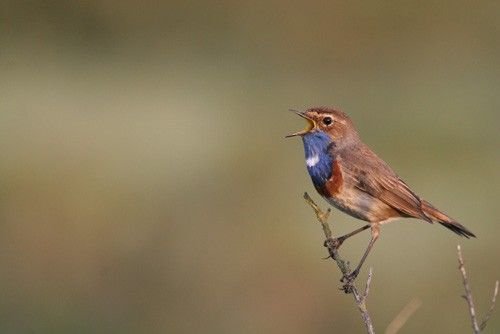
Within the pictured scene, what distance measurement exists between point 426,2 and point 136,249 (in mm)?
8586

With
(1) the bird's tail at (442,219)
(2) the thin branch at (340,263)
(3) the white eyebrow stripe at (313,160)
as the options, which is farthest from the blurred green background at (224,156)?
(2) the thin branch at (340,263)

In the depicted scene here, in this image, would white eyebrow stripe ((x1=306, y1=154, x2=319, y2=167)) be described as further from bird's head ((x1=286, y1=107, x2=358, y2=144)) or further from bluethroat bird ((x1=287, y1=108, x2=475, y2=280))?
bird's head ((x1=286, y1=107, x2=358, y2=144))

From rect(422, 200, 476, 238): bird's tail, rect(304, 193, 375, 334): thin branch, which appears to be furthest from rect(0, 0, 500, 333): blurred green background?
rect(304, 193, 375, 334): thin branch

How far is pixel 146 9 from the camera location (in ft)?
68.8

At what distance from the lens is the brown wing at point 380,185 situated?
8.86 meters

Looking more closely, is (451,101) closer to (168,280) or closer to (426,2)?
(426,2)

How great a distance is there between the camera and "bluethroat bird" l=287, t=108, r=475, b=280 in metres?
8.80

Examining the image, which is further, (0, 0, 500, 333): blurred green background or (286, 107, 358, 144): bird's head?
(0, 0, 500, 333): blurred green background

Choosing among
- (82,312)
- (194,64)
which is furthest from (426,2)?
(82,312)

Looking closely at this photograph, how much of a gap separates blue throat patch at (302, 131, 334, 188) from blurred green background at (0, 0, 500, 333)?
163 inches

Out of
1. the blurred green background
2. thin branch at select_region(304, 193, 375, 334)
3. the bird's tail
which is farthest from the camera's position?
the blurred green background

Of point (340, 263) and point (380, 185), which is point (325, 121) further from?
point (340, 263)

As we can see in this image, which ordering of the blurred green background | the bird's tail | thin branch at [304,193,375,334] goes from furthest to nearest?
the blurred green background
the bird's tail
thin branch at [304,193,375,334]

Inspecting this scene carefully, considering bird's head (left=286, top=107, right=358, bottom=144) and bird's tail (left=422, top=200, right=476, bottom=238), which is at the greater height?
bird's head (left=286, top=107, right=358, bottom=144)
